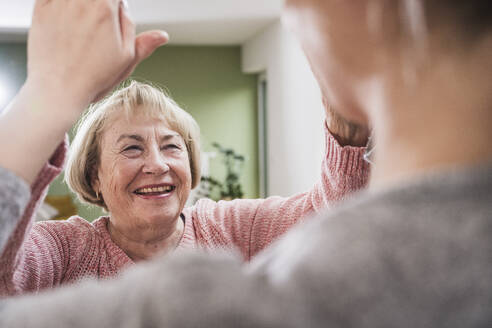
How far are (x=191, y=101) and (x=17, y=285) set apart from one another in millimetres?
5765

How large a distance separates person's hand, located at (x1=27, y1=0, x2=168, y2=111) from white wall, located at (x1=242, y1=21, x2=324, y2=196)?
3855mm

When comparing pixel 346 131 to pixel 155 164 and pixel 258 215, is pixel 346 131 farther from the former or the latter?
pixel 155 164

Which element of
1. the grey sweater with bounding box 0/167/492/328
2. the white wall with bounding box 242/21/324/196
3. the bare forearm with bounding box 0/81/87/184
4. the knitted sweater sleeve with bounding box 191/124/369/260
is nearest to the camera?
the grey sweater with bounding box 0/167/492/328

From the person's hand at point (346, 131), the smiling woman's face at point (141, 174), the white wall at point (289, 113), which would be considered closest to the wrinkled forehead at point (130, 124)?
the smiling woman's face at point (141, 174)

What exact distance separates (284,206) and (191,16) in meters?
4.28

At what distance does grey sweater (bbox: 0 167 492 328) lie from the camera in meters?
0.26

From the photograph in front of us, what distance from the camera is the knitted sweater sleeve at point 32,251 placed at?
0.48 meters

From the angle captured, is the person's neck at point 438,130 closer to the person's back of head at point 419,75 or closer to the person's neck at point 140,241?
the person's back of head at point 419,75

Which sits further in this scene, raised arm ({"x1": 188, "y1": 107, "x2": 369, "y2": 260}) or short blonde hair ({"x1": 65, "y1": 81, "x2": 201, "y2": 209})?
short blonde hair ({"x1": 65, "y1": 81, "x2": 201, "y2": 209})

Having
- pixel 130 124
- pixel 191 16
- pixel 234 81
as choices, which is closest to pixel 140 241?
pixel 130 124

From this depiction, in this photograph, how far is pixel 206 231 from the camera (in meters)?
1.30

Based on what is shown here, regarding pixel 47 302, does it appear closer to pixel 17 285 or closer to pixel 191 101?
pixel 17 285

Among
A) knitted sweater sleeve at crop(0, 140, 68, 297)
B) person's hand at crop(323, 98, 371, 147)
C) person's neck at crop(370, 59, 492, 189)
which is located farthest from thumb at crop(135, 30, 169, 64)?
person's hand at crop(323, 98, 371, 147)

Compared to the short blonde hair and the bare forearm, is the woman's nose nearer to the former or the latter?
the short blonde hair
